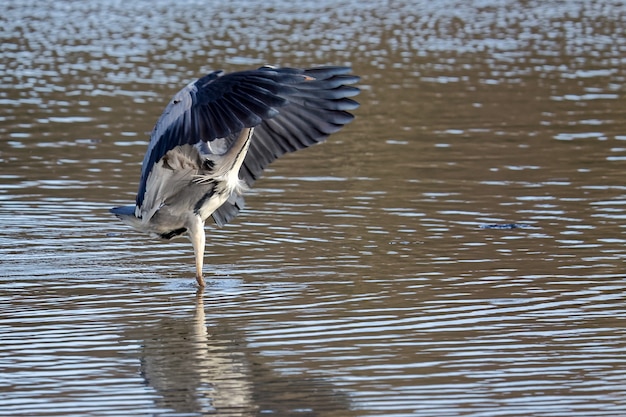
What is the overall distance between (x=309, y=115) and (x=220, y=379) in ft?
7.21

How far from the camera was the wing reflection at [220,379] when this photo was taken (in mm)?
6535

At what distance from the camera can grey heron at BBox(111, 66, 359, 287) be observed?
7.93 metres

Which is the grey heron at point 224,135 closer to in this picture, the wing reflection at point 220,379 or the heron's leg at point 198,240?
the heron's leg at point 198,240

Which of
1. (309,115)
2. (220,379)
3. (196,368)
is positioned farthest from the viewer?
(309,115)

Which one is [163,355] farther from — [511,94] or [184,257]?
[511,94]

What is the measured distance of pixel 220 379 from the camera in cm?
708

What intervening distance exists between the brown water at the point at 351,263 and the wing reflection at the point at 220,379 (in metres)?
0.02

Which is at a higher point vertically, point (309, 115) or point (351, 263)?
point (309, 115)

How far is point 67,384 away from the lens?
6.97 meters

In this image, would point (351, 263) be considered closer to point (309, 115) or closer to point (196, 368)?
point (309, 115)

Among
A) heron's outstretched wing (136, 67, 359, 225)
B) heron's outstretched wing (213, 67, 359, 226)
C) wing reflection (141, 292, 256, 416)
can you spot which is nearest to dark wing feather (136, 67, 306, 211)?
heron's outstretched wing (136, 67, 359, 225)

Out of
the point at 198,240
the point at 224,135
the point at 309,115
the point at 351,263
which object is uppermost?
the point at 224,135

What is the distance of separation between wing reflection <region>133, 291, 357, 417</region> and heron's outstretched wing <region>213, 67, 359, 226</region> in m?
1.37

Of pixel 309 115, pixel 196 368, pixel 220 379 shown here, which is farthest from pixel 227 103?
pixel 220 379
